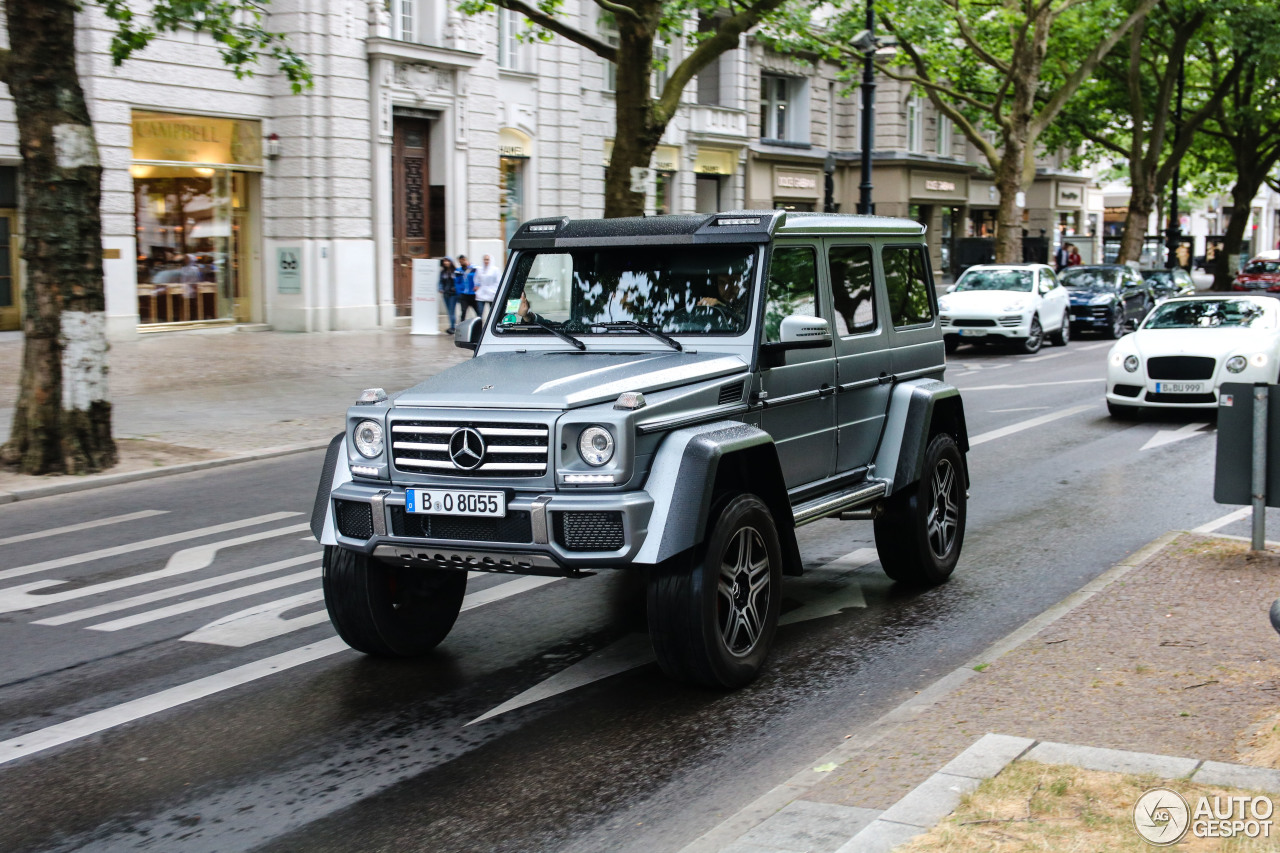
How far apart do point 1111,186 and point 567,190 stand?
67.1 meters

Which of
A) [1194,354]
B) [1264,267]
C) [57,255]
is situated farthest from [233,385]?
[1264,267]

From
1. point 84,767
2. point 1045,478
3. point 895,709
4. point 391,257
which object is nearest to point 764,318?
point 895,709

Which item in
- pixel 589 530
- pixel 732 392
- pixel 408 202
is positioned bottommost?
pixel 589 530

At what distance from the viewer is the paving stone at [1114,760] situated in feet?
15.0

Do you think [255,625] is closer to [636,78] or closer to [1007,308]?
[636,78]

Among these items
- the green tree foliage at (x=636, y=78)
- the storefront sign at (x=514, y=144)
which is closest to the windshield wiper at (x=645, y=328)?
the green tree foliage at (x=636, y=78)

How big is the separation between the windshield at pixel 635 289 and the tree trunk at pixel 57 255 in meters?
6.36

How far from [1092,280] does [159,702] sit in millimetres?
29760

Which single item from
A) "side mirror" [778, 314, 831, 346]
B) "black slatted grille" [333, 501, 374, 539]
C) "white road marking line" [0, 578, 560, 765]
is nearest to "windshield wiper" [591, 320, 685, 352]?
"side mirror" [778, 314, 831, 346]

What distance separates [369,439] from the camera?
6020 millimetres

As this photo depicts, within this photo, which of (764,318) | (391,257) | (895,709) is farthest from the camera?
(391,257)

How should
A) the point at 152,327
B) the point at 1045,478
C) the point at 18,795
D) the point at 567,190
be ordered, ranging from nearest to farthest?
the point at 18,795 → the point at 1045,478 → the point at 152,327 → the point at 567,190

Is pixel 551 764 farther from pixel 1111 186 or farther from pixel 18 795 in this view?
pixel 1111 186

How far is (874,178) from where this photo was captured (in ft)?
159
